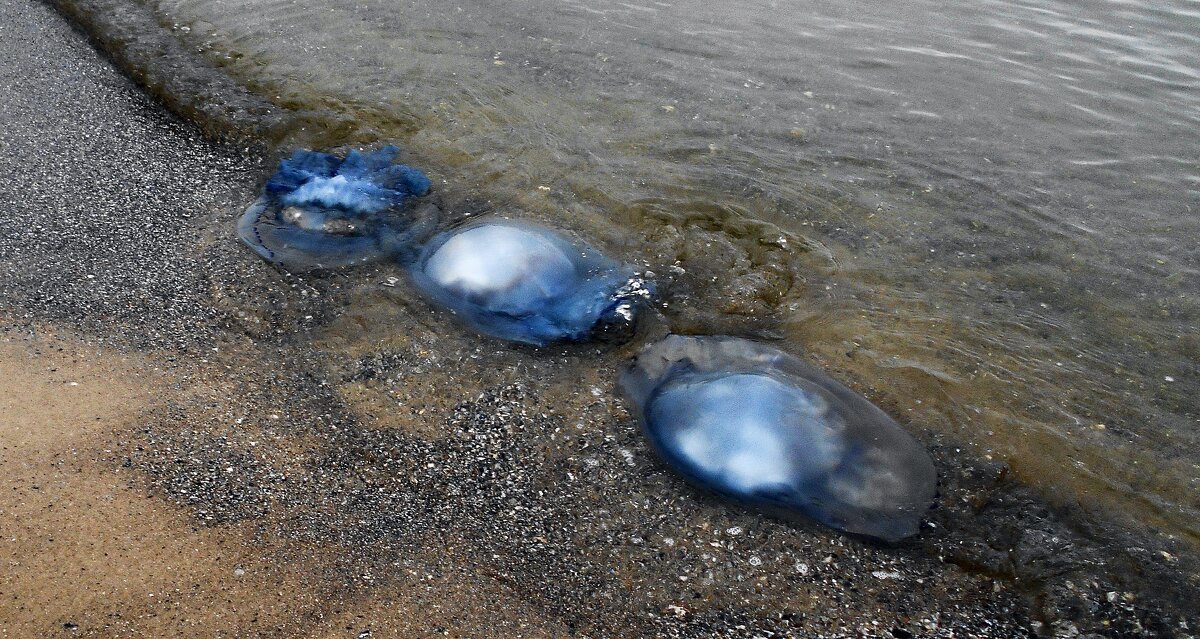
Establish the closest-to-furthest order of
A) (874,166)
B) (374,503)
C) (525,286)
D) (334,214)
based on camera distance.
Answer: (374,503) → (525,286) → (334,214) → (874,166)

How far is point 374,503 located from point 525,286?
5.57ft

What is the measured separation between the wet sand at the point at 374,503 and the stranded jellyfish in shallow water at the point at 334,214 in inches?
11.0

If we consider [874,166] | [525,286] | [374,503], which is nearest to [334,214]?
[525,286]

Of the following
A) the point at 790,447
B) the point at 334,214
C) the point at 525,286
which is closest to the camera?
the point at 790,447

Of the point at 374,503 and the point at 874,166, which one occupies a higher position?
the point at 874,166

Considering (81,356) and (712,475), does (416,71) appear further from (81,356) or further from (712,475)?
(712,475)

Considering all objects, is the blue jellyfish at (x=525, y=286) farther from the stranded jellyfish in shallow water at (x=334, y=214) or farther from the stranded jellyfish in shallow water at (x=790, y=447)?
the stranded jellyfish in shallow water at (x=790, y=447)

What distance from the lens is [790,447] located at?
4.06m

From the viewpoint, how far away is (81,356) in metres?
4.26

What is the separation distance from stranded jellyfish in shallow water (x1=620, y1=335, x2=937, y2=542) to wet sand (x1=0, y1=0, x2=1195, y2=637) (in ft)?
0.41

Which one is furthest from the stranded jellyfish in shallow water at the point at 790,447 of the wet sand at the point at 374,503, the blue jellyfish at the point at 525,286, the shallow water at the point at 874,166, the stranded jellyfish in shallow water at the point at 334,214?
the stranded jellyfish in shallow water at the point at 334,214

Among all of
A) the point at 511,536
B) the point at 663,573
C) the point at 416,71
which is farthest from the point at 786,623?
the point at 416,71

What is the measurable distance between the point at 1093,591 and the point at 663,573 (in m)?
1.87

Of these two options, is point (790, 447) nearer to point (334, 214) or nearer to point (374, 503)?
point (374, 503)
